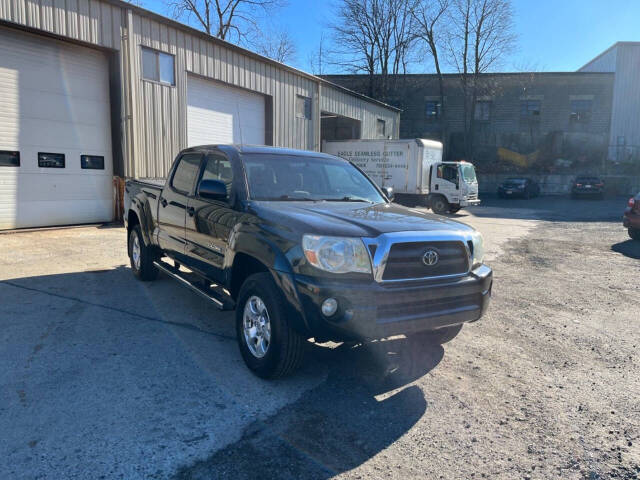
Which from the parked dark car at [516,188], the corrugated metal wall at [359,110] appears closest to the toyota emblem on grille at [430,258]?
the corrugated metal wall at [359,110]

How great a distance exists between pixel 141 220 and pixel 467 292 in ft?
15.5

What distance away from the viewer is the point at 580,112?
38.1 m

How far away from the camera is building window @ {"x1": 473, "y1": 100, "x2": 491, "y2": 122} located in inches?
1560

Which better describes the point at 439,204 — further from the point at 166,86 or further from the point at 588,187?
the point at 588,187

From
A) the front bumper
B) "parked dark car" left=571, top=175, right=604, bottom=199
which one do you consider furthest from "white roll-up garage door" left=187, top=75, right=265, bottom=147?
"parked dark car" left=571, top=175, right=604, bottom=199

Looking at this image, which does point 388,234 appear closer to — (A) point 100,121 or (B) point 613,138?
(A) point 100,121

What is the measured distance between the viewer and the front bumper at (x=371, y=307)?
332cm

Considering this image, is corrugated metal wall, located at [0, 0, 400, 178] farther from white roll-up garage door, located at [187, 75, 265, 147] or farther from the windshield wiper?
the windshield wiper

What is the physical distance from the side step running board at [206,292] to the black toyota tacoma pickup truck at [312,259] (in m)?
0.02

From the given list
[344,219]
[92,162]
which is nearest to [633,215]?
[344,219]

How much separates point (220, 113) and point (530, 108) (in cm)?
3117

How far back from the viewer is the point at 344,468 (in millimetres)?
2777

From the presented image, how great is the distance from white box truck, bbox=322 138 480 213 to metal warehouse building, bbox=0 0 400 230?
6.84 m

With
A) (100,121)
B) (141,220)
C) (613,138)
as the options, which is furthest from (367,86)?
(141,220)
